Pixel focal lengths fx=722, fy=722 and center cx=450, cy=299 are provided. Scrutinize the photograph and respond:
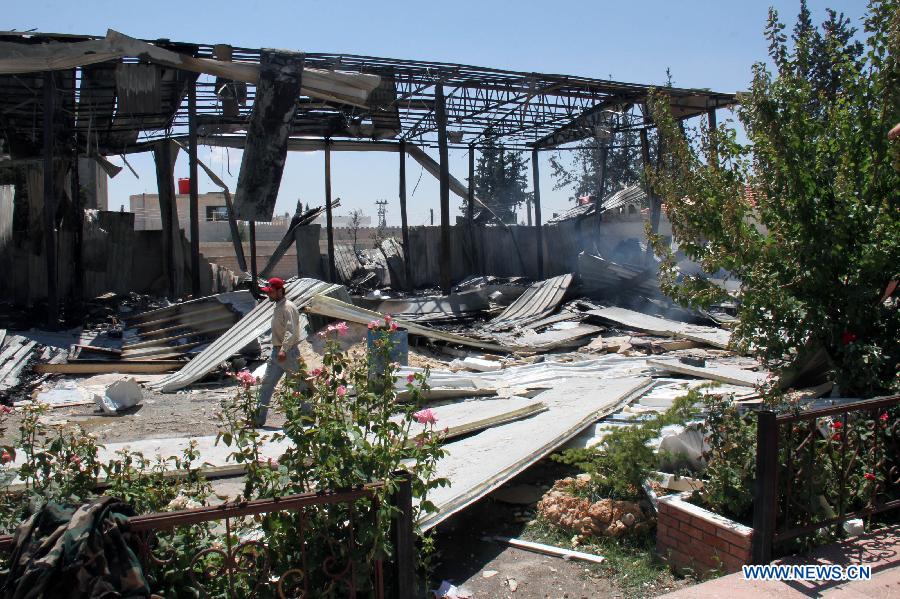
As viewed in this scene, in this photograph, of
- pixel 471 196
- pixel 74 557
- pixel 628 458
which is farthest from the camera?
pixel 471 196

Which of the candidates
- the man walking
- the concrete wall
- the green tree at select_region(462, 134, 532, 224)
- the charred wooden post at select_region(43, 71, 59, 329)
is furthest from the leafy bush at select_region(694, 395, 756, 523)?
the green tree at select_region(462, 134, 532, 224)

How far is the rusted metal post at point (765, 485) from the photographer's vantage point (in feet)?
12.4

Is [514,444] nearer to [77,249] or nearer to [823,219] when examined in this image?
[823,219]

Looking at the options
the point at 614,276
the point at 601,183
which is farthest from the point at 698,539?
the point at 601,183

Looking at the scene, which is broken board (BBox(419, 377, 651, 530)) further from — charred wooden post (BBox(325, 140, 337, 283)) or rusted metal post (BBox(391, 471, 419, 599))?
charred wooden post (BBox(325, 140, 337, 283))

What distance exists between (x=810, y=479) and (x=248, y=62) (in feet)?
34.8

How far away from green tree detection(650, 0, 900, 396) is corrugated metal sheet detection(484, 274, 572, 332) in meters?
8.81

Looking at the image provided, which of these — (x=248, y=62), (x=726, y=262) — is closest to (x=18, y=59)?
(x=248, y=62)

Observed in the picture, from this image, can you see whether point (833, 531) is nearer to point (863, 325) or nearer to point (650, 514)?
point (650, 514)

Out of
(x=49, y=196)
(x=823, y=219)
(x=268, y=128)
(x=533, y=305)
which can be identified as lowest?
(x=533, y=305)

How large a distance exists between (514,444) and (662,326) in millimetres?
9327

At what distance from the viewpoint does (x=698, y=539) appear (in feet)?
13.5

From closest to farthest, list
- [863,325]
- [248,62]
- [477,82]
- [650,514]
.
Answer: [650,514]
[863,325]
[248,62]
[477,82]

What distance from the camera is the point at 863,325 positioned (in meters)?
5.56
